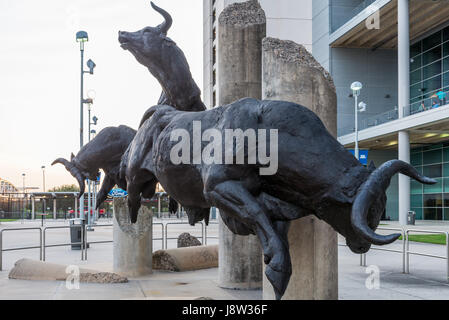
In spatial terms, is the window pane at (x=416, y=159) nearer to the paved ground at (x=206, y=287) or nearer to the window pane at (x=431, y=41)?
the window pane at (x=431, y=41)

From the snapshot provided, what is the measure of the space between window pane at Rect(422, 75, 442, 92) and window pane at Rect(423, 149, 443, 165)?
4.33 m

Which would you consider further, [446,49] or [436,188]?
[436,188]

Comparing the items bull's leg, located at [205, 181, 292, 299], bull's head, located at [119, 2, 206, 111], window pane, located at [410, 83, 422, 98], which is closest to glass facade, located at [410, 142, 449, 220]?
window pane, located at [410, 83, 422, 98]

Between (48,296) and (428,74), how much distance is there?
3222cm

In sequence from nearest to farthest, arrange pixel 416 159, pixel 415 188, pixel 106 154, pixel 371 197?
1. pixel 371 197
2. pixel 106 154
3. pixel 415 188
4. pixel 416 159

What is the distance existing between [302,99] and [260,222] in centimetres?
191

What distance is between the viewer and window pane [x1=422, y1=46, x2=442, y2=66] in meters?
31.9

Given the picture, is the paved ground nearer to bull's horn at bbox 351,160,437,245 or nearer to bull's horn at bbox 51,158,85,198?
bull's horn at bbox 51,158,85,198

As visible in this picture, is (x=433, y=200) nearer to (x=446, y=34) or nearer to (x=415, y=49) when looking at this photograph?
(x=415, y=49)

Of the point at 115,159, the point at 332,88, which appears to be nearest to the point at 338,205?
the point at 332,88

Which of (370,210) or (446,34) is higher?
(446,34)

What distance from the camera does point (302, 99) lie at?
14.3 feet

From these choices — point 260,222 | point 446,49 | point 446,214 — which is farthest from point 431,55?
point 260,222

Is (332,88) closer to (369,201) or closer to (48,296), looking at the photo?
(369,201)
